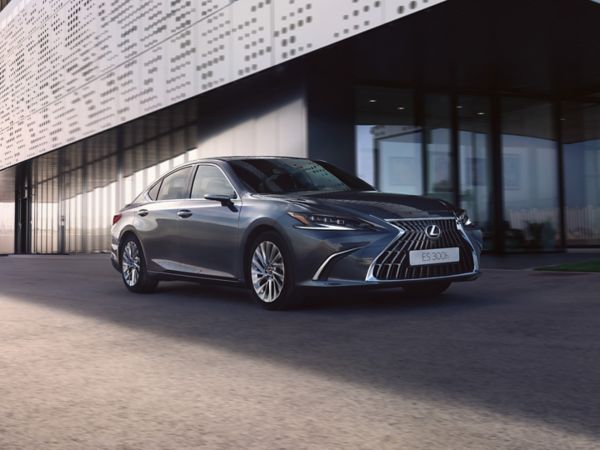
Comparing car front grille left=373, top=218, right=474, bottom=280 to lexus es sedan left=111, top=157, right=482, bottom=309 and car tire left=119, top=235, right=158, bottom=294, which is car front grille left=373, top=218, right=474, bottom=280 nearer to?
lexus es sedan left=111, top=157, right=482, bottom=309

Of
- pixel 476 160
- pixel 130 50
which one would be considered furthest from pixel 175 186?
pixel 130 50

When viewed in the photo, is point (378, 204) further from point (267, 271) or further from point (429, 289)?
point (429, 289)

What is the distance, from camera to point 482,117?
16781mm

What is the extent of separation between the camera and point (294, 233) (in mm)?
6434

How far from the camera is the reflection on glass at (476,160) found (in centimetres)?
1647

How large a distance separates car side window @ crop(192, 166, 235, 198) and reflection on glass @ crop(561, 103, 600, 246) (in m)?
11.6

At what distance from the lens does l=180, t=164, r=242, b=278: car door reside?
7207mm

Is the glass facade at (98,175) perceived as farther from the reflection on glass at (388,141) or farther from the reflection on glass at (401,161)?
the reflection on glass at (401,161)

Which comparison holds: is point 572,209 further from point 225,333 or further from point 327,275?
point 225,333

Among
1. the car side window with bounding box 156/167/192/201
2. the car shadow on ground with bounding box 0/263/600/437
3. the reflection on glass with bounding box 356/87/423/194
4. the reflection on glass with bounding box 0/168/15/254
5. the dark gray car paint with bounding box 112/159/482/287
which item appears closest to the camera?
the car shadow on ground with bounding box 0/263/600/437

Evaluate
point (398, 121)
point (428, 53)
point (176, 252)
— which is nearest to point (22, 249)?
point (398, 121)

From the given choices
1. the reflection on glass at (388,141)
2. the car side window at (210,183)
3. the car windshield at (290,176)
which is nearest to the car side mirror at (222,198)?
the car side window at (210,183)

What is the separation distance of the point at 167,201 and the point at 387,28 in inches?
183

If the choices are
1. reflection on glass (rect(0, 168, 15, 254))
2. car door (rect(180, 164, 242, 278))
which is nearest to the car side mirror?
car door (rect(180, 164, 242, 278))
